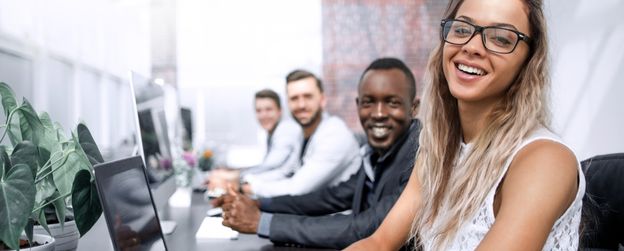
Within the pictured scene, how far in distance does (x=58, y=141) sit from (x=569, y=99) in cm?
243

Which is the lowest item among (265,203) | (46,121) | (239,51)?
(265,203)

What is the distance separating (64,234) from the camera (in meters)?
1.15

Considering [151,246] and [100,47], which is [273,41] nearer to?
[100,47]

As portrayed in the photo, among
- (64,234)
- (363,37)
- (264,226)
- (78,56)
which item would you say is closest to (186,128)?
(78,56)

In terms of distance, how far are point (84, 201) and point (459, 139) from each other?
75cm

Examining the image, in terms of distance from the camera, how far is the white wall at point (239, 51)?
5.68 m

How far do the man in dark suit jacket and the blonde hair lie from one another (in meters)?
0.27

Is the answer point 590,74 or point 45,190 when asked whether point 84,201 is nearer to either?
point 45,190

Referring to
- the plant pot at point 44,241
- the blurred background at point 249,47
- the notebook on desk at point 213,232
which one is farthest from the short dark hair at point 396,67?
the blurred background at point 249,47

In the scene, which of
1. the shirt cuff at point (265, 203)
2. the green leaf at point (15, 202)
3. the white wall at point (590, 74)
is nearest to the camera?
the green leaf at point (15, 202)

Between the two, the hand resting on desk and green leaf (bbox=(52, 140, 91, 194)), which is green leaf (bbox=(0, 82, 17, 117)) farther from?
the hand resting on desk

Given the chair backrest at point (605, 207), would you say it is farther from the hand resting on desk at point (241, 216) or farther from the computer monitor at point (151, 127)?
the computer monitor at point (151, 127)

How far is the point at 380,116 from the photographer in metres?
1.86

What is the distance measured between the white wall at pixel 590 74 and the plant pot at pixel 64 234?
1838 mm
